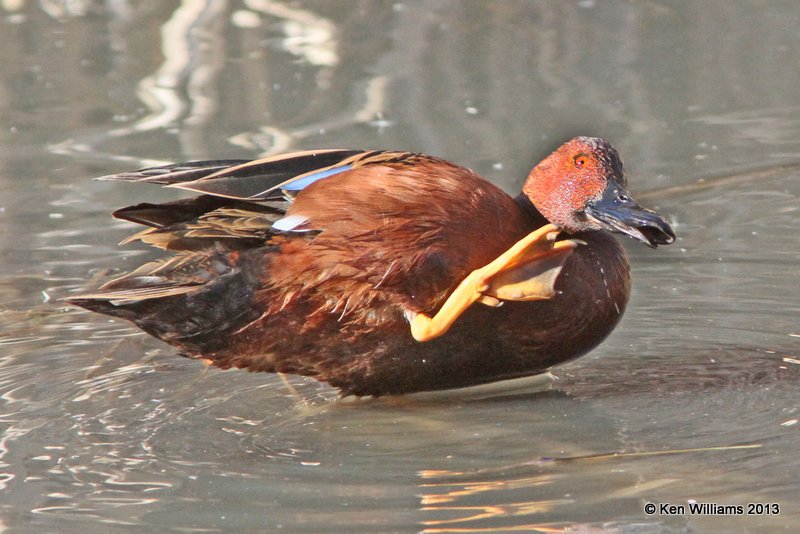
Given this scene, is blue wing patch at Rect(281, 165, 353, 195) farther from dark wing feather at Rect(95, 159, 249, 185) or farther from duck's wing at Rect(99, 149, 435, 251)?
dark wing feather at Rect(95, 159, 249, 185)

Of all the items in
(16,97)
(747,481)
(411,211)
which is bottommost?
(16,97)

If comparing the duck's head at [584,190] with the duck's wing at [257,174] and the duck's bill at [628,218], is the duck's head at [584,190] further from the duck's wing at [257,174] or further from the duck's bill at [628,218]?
the duck's wing at [257,174]

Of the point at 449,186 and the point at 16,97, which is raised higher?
the point at 449,186

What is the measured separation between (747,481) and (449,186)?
53.0 inches

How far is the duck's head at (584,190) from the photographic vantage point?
4602mm

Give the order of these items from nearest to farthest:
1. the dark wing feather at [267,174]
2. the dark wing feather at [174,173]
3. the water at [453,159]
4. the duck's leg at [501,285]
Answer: the water at [453,159], the duck's leg at [501,285], the dark wing feather at [267,174], the dark wing feather at [174,173]

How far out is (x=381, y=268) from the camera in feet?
→ 14.2

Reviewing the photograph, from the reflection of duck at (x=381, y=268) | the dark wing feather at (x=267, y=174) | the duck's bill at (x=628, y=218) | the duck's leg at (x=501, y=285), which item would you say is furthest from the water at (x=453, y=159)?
the dark wing feather at (x=267, y=174)

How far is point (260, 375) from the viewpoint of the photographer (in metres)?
5.09

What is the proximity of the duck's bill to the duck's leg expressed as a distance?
10.3 inches

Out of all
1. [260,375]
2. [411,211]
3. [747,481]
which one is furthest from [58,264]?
[747,481]

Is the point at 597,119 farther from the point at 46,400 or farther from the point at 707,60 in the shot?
the point at 46,400

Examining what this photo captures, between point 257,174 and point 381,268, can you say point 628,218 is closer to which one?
point 381,268

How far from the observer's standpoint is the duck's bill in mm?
4453
